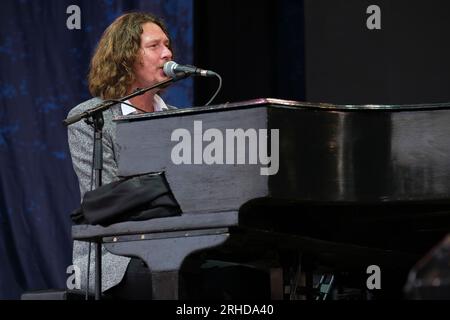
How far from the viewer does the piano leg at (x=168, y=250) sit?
96.2 inches

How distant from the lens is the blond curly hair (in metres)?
3.46

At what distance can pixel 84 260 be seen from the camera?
10.4ft

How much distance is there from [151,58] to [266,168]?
46.5 inches

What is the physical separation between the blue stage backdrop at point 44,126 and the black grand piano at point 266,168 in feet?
6.21

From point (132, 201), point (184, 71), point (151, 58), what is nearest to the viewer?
point (132, 201)

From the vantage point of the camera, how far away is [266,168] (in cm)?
240

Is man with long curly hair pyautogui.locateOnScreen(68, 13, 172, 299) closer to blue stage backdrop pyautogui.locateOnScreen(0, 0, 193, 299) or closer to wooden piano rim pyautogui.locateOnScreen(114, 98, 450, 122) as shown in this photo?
wooden piano rim pyautogui.locateOnScreen(114, 98, 450, 122)

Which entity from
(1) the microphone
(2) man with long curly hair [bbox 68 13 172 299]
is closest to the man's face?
(2) man with long curly hair [bbox 68 13 172 299]
